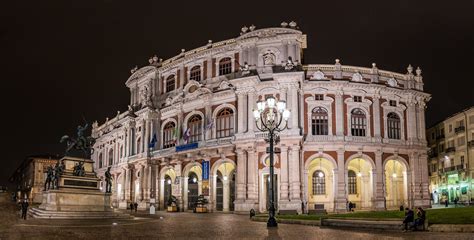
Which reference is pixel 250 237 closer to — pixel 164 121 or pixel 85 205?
pixel 85 205

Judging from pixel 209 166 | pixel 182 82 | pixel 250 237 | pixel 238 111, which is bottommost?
pixel 250 237

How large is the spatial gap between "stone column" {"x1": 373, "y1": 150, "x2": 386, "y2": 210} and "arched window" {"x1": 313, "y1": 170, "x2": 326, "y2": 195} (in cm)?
494

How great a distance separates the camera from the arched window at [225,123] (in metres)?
50.8

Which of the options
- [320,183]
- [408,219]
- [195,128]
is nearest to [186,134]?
[195,128]

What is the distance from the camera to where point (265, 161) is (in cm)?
4766

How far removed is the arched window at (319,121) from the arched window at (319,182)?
4.52m

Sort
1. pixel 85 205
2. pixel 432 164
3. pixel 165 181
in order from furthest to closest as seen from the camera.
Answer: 1. pixel 432 164
2. pixel 165 181
3. pixel 85 205

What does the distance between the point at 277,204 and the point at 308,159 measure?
525 cm

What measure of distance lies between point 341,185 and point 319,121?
21.3 feet

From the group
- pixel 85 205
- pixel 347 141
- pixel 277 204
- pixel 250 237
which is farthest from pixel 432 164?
pixel 250 237

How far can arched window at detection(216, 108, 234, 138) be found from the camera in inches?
2002

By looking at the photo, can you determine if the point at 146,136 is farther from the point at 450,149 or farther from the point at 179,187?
the point at 450,149

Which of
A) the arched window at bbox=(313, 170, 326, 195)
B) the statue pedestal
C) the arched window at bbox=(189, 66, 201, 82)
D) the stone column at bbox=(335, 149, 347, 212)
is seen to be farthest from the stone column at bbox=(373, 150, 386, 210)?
the statue pedestal

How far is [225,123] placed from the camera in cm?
5141
